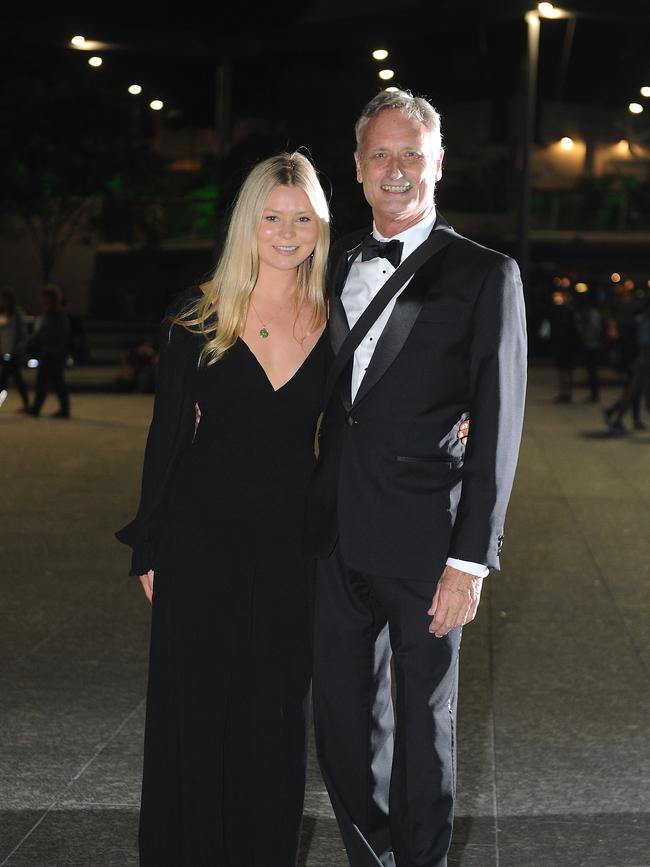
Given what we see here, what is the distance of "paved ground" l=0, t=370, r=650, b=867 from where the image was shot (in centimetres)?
459

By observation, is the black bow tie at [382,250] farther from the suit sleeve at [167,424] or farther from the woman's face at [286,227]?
the suit sleeve at [167,424]

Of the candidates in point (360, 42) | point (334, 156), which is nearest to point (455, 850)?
point (334, 156)

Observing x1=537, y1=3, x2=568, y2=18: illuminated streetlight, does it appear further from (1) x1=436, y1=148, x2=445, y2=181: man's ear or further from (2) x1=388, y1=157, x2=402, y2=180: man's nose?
(2) x1=388, y1=157, x2=402, y2=180: man's nose

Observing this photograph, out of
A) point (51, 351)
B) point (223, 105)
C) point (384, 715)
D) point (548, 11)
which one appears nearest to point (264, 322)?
point (384, 715)

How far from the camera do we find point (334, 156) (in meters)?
39.5

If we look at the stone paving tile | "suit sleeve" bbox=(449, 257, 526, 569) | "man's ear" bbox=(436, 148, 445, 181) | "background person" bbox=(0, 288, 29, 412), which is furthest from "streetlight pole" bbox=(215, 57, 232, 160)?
"suit sleeve" bbox=(449, 257, 526, 569)

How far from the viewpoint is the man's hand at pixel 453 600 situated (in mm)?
3568

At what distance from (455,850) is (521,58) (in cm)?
7456

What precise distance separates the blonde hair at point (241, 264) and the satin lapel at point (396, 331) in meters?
0.31

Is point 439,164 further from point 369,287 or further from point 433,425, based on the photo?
point 433,425

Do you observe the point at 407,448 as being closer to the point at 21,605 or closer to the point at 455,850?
the point at 455,850

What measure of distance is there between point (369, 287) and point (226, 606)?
0.95 metres

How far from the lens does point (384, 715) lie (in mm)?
3846

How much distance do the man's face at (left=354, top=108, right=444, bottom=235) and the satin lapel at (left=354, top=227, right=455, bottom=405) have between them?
201 millimetres
